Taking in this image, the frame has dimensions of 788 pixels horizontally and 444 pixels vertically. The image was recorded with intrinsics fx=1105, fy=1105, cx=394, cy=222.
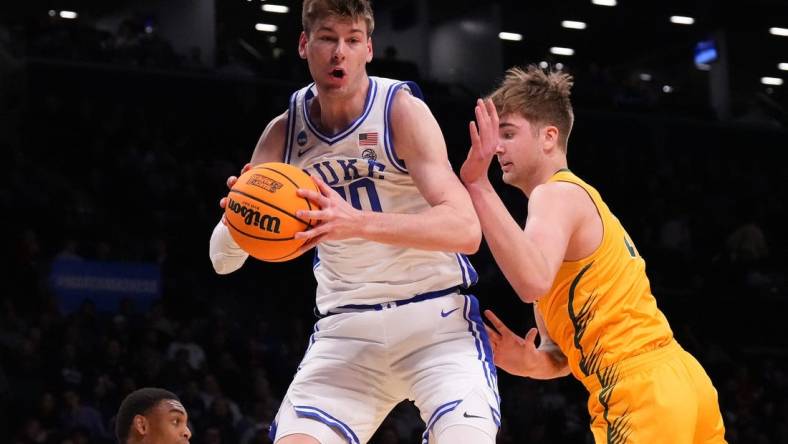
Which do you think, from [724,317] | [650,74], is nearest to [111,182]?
[724,317]

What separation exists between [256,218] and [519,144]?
4.63 feet

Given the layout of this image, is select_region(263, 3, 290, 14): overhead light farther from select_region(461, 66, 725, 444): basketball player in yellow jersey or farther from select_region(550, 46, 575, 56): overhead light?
select_region(461, 66, 725, 444): basketball player in yellow jersey

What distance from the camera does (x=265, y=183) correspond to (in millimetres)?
3586

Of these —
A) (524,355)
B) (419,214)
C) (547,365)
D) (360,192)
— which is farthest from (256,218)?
(547,365)

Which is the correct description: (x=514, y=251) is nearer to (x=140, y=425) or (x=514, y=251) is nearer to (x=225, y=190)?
(x=140, y=425)

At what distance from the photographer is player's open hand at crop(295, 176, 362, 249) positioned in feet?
11.3

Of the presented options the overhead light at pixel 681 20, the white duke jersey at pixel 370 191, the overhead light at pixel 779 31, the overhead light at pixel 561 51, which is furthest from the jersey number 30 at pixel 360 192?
the overhead light at pixel 561 51

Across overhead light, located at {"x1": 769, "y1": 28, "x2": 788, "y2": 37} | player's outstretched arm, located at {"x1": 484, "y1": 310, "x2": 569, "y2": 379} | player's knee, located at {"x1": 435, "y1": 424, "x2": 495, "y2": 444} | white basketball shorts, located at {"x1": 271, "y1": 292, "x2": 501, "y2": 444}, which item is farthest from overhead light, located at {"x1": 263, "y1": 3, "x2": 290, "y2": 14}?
player's knee, located at {"x1": 435, "y1": 424, "x2": 495, "y2": 444}

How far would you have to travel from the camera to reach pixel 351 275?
4.23 m

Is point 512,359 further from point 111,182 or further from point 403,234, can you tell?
point 111,182

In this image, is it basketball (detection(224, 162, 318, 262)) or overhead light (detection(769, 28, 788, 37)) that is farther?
overhead light (detection(769, 28, 788, 37))

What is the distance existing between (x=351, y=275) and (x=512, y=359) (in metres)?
0.92

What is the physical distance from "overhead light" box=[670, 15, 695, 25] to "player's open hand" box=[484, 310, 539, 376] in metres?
20.9

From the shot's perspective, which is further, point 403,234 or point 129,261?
point 129,261
